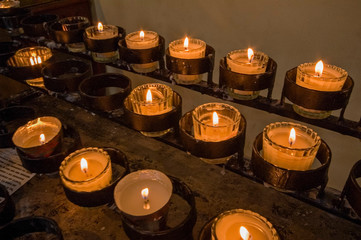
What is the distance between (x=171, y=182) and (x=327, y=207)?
0.46 meters

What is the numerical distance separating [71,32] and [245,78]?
0.83 m

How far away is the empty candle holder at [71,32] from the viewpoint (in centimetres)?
133

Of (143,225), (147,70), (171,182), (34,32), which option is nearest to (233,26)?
(147,70)

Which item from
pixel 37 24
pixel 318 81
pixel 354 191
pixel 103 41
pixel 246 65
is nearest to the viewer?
pixel 354 191

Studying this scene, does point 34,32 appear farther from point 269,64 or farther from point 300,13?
point 300,13

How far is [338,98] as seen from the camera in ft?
2.71

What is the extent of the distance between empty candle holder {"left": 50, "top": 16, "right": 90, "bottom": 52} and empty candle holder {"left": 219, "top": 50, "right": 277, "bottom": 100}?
2.35ft

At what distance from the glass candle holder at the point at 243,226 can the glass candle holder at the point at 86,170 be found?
16.3 inches

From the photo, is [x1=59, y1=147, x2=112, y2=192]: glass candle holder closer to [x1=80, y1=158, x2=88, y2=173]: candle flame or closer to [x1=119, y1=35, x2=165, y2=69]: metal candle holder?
[x1=80, y1=158, x2=88, y2=173]: candle flame

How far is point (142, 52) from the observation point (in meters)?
1.12

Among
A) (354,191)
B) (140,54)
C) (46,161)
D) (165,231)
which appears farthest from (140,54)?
Result: (354,191)

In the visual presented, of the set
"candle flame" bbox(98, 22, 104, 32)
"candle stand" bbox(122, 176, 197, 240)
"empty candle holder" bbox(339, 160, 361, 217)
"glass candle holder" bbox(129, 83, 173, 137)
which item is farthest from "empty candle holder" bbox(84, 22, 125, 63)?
"empty candle holder" bbox(339, 160, 361, 217)

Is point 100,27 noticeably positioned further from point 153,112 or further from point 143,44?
point 153,112

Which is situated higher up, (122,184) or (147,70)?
(147,70)
